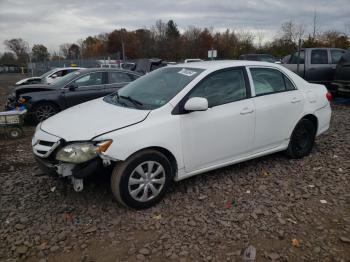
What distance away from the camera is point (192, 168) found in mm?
3844

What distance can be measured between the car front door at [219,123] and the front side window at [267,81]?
7.6 inches

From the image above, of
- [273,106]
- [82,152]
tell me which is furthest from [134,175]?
[273,106]

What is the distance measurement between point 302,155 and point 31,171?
4.23 m

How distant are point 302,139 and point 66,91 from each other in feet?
19.0

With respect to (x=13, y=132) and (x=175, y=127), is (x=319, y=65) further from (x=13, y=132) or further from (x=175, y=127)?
(x=13, y=132)

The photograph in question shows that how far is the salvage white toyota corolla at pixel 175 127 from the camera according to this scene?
3303 millimetres

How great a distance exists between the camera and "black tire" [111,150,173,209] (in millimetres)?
3342

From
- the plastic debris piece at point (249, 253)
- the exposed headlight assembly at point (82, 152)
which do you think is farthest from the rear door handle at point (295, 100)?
the exposed headlight assembly at point (82, 152)

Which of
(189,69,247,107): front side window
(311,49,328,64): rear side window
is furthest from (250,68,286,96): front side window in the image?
(311,49,328,64): rear side window

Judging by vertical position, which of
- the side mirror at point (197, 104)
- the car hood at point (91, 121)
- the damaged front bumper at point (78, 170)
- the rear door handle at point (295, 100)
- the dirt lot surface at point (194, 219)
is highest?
the side mirror at point (197, 104)

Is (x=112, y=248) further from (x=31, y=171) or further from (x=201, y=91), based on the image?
(x=31, y=171)

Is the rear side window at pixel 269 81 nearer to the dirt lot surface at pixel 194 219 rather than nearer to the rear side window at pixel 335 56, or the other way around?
the dirt lot surface at pixel 194 219

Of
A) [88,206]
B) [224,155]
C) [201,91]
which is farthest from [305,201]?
[88,206]

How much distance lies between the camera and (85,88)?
8.28 meters
